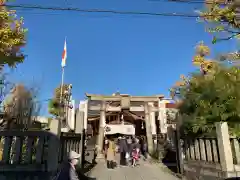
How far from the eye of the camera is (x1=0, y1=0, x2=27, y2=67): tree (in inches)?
399

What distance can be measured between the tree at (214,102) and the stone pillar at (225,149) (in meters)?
0.48

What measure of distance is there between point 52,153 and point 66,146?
2.51m

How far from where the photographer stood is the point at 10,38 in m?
10.5

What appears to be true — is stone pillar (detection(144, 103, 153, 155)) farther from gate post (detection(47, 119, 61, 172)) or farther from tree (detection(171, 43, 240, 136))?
gate post (detection(47, 119, 61, 172))

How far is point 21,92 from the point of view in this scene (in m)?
13.1

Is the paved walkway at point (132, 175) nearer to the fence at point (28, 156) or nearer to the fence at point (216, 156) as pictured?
the fence at point (216, 156)

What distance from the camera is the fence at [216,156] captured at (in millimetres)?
6680

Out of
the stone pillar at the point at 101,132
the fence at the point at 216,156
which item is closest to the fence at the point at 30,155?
the fence at the point at 216,156

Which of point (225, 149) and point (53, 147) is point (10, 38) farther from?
point (225, 149)

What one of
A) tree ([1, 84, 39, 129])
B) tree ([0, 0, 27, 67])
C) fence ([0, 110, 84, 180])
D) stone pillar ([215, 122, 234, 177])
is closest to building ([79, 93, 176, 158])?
tree ([1, 84, 39, 129])

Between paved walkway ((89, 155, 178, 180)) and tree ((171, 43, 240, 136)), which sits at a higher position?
tree ((171, 43, 240, 136))

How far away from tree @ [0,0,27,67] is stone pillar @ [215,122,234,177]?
876 cm

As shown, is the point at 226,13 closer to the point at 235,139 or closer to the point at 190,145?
the point at 235,139

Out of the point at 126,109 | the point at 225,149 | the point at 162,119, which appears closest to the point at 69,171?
the point at 225,149
